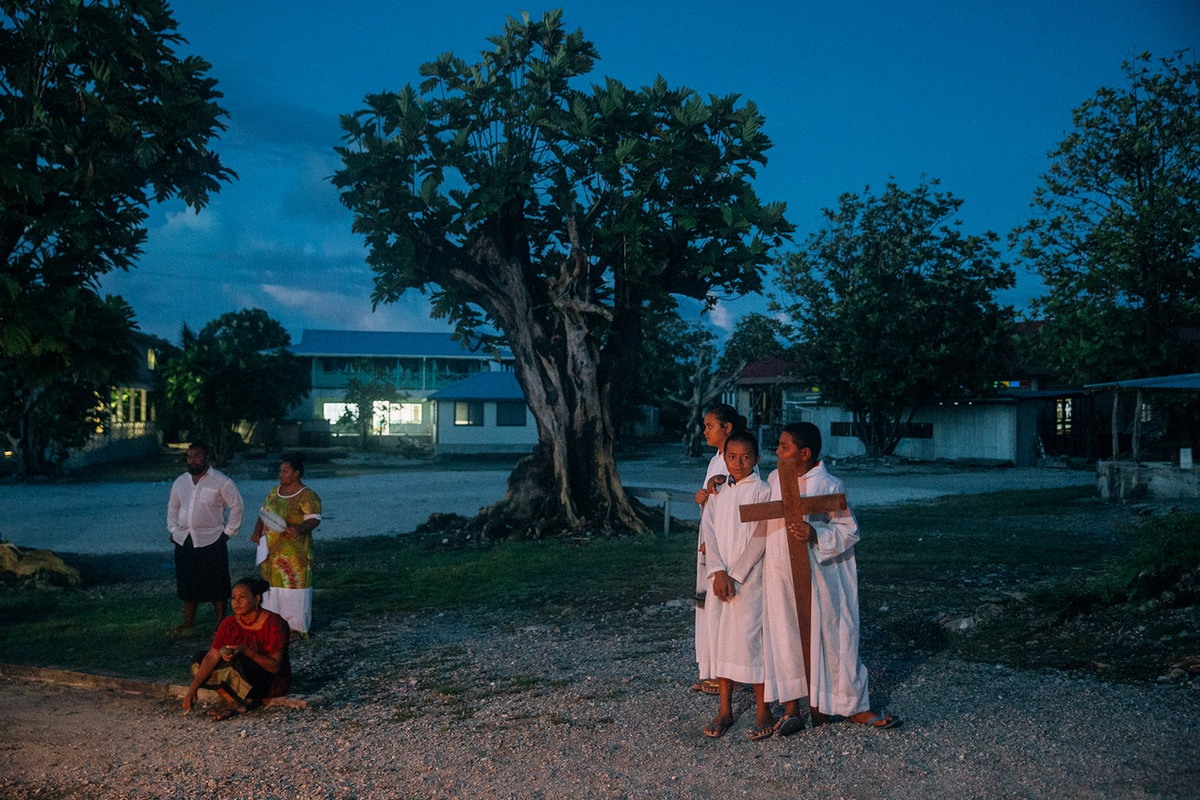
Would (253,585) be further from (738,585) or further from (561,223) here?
(561,223)

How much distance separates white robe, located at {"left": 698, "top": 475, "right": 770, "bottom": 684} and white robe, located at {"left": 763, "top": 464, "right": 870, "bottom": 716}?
64mm

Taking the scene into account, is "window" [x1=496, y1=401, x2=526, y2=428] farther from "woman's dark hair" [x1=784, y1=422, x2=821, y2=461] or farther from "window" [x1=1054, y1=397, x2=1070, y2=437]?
"woman's dark hair" [x1=784, y1=422, x2=821, y2=461]

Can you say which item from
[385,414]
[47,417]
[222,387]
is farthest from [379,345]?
[47,417]

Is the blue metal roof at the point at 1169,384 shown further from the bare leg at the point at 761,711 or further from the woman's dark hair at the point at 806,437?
the bare leg at the point at 761,711

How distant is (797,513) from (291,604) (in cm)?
464

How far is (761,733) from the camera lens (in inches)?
204

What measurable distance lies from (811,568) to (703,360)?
108 ft

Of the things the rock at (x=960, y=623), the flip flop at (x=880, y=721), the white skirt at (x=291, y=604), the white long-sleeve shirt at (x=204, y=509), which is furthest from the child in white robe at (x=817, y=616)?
the white long-sleeve shirt at (x=204, y=509)

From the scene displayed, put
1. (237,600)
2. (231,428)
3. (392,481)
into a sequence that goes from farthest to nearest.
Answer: (231,428) → (392,481) → (237,600)

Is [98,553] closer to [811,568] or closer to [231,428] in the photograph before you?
[811,568]

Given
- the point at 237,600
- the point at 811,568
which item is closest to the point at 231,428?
the point at 237,600

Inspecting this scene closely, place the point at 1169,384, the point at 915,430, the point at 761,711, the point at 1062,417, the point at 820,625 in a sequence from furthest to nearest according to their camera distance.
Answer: the point at 915,430, the point at 1062,417, the point at 1169,384, the point at 761,711, the point at 820,625

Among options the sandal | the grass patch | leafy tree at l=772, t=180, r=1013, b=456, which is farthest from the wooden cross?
leafy tree at l=772, t=180, r=1013, b=456

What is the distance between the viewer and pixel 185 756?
527cm
